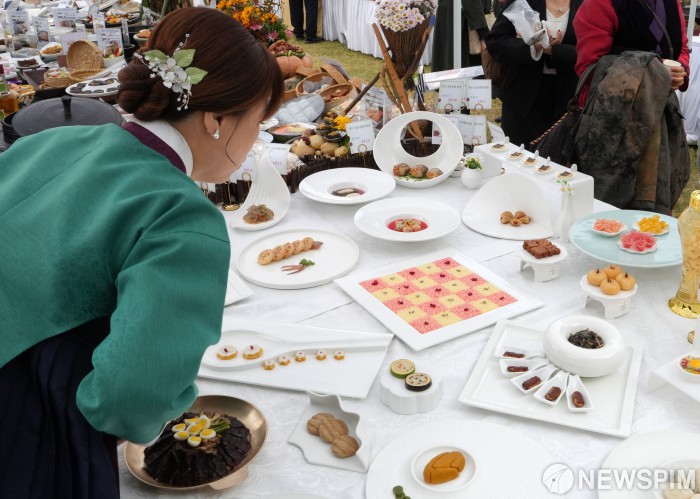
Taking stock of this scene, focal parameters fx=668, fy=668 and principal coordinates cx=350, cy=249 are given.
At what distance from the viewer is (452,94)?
93.9 inches

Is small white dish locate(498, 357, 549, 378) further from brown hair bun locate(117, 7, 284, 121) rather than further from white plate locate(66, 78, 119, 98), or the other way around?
white plate locate(66, 78, 119, 98)

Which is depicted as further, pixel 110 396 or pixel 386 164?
pixel 386 164

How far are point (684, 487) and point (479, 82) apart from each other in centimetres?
165

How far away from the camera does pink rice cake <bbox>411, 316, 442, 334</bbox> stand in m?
1.49

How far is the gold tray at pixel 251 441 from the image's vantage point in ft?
3.58

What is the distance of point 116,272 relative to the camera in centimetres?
91

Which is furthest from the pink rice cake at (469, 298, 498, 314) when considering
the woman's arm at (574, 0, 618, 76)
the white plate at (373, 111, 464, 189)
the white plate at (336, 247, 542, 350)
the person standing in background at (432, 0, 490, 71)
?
the person standing in background at (432, 0, 490, 71)

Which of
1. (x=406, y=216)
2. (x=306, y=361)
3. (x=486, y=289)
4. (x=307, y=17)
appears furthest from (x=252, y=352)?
(x=307, y=17)

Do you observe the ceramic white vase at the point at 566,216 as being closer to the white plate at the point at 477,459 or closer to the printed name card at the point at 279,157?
the white plate at the point at 477,459

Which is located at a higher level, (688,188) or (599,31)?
(599,31)

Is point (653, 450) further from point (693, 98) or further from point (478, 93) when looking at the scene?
point (693, 98)

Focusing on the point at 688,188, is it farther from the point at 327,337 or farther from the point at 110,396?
the point at 110,396

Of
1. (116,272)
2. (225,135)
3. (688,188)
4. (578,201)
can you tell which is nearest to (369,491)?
(116,272)

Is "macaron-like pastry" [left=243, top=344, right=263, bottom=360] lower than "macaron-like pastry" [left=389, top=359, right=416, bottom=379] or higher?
lower
